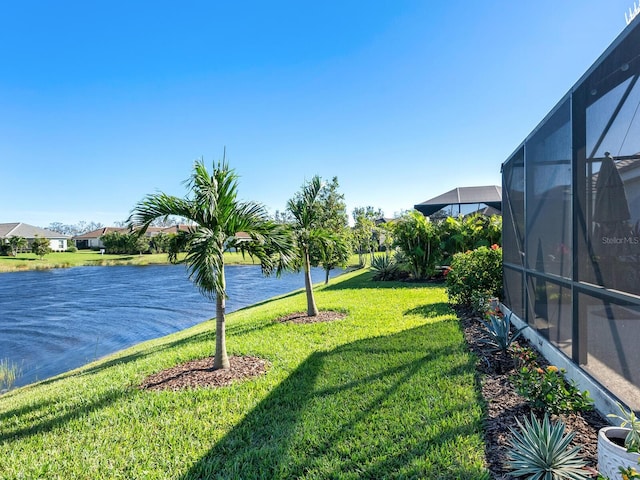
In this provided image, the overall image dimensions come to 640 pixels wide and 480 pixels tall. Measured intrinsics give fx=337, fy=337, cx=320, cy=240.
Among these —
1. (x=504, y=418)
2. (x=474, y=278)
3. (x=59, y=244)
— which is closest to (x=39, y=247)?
(x=59, y=244)

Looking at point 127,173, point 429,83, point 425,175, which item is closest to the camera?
point 429,83

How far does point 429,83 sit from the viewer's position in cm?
1198

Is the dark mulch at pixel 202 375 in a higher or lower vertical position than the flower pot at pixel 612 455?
lower

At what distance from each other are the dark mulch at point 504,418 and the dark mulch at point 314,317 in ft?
13.2

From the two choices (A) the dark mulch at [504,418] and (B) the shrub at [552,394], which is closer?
(A) the dark mulch at [504,418]

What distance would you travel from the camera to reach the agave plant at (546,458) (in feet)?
6.93

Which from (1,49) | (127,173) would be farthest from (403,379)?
(127,173)

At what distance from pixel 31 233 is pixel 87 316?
234 ft

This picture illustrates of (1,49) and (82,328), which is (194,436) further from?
(1,49)

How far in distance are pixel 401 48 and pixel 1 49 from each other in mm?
15288

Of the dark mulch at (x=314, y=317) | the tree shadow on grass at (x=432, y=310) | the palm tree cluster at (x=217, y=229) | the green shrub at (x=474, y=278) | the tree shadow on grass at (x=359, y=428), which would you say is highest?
the palm tree cluster at (x=217, y=229)

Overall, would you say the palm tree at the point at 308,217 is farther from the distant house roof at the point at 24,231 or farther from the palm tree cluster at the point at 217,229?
the distant house roof at the point at 24,231

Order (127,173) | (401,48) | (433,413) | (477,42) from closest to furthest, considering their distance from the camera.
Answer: (433,413) → (477,42) → (401,48) → (127,173)

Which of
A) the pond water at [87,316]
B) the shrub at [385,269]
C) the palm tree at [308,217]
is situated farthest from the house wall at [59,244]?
the palm tree at [308,217]
